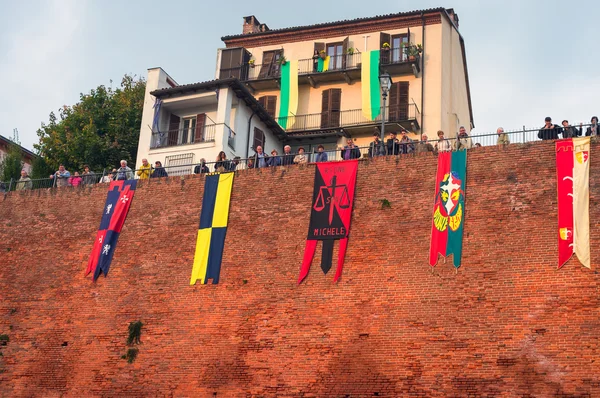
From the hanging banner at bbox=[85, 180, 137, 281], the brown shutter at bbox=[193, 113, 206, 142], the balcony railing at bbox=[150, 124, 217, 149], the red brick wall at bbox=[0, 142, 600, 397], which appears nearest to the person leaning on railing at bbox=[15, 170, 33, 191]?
the red brick wall at bbox=[0, 142, 600, 397]

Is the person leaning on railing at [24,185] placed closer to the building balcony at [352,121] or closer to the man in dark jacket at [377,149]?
the building balcony at [352,121]

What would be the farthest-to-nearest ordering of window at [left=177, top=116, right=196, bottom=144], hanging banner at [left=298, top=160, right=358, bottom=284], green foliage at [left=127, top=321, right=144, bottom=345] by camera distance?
window at [left=177, top=116, right=196, bottom=144] < green foliage at [left=127, top=321, right=144, bottom=345] < hanging banner at [left=298, top=160, right=358, bottom=284]

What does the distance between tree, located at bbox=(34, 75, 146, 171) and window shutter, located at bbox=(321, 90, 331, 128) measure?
9051mm

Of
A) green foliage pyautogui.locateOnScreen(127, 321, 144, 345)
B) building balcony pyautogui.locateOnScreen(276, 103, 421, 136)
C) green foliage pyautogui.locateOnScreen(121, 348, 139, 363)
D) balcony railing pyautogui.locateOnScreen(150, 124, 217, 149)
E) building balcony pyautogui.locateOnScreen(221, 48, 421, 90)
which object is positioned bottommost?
green foliage pyautogui.locateOnScreen(121, 348, 139, 363)

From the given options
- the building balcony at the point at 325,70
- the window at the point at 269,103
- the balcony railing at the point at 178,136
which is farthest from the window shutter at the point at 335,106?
the balcony railing at the point at 178,136

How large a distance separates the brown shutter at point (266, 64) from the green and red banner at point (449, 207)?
49.0ft

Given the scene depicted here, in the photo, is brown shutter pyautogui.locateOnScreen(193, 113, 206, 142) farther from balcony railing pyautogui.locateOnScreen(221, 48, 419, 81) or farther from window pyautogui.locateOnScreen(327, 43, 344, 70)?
window pyautogui.locateOnScreen(327, 43, 344, 70)

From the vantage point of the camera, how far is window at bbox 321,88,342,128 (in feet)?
112

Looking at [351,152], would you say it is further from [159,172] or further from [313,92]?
[313,92]

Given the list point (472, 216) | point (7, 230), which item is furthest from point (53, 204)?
point (472, 216)

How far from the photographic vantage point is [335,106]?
1362 inches

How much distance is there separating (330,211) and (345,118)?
11.2 m

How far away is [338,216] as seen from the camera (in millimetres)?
23359

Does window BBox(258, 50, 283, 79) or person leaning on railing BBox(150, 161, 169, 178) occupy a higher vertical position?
window BBox(258, 50, 283, 79)
